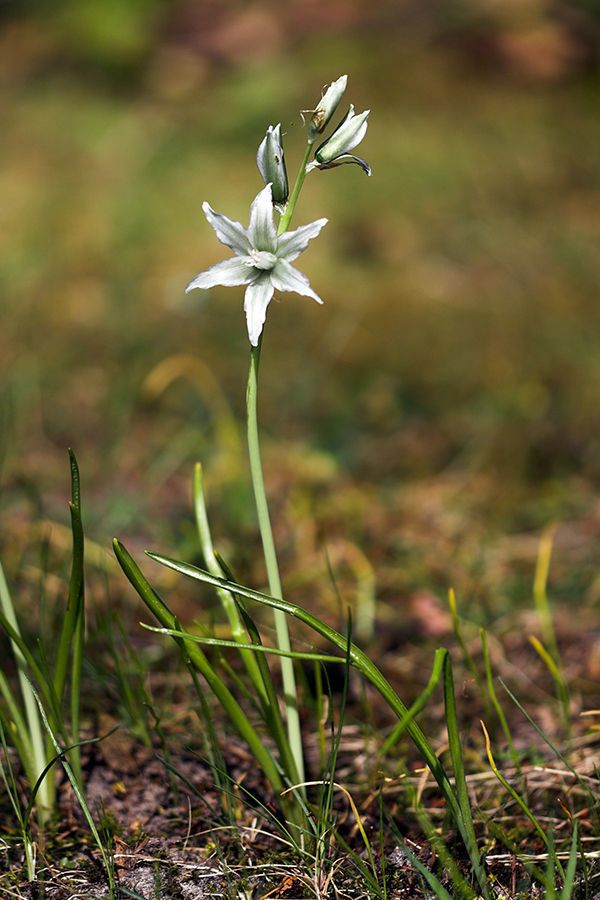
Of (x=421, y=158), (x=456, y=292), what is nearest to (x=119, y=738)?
(x=456, y=292)

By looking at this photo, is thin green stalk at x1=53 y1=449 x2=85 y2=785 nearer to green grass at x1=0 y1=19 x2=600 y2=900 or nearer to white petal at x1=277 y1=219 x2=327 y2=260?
green grass at x1=0 y1=19 x2=600 y2=900

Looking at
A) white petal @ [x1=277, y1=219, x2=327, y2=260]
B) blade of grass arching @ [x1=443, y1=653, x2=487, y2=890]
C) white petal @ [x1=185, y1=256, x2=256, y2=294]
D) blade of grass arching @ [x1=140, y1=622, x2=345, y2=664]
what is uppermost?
white petal @ [x1=277, y1=219, x2=327, y2=260]

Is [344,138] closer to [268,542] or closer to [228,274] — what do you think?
[228,274]

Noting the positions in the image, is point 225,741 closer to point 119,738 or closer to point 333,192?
point 119,738

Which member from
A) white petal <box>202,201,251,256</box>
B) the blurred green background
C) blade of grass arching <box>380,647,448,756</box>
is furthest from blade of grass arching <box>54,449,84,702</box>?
the blurred green background

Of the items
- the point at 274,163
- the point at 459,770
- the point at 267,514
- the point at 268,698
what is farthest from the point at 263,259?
the point at 459,770

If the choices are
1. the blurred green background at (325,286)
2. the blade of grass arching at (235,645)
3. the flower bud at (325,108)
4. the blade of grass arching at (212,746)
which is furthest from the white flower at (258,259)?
the blurred green background at (325,286)
